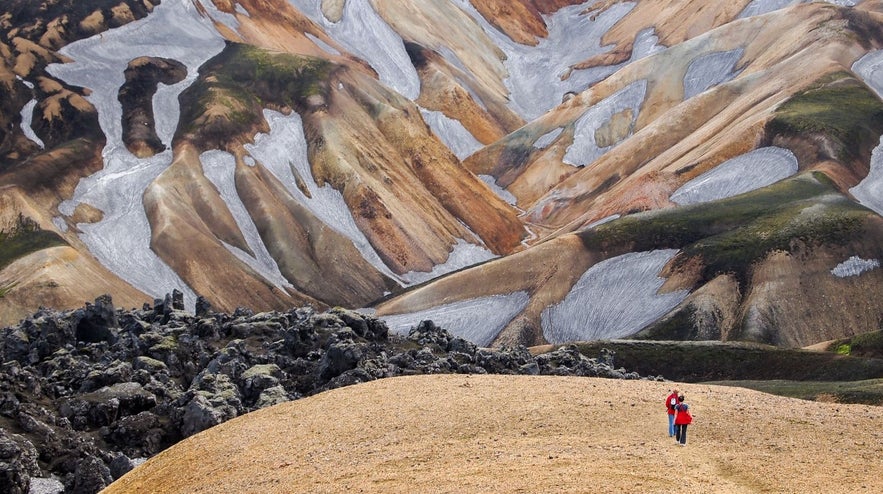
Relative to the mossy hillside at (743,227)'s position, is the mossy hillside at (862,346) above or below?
above

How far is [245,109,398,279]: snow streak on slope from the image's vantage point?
151m

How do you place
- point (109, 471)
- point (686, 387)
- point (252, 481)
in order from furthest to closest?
point (686, 387)
point (109, 471)
point (252, 481)

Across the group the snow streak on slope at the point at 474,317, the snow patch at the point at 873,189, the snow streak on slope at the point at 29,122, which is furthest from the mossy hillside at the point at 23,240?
the snow patch at the point at 873,189

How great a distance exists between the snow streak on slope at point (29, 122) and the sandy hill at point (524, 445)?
116 metres

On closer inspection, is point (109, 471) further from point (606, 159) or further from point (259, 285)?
point (606, 159)

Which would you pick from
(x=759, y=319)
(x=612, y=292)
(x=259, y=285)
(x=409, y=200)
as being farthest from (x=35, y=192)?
(x=759, y=319)

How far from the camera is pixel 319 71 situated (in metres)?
176

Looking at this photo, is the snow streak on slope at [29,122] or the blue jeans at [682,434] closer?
the blue jeans at [682,434]

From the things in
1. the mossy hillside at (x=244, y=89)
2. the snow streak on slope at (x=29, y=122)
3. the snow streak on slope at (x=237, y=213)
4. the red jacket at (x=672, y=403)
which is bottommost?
the snow streak on slope at (x=237, y=213)

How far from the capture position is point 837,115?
143750 millimetres

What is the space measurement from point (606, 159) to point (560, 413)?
489 ft

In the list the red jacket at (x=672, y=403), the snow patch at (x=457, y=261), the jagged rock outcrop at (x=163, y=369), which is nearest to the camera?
the red jacket at (x=672, y=403)

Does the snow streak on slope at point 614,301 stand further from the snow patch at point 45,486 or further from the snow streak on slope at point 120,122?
the snow patch at point 45,486

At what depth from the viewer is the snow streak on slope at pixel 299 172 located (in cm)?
15062
